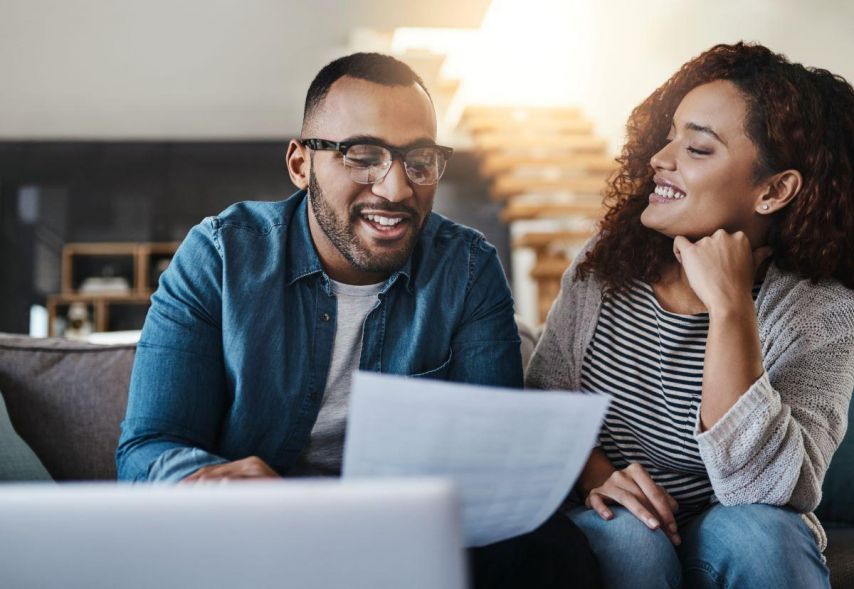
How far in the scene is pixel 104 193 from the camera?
284 inches

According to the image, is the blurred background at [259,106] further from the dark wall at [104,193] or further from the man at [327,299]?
the man at [327,299]

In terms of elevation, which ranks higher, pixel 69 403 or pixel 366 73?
pixel 366 73

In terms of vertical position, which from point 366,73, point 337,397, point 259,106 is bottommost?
point 337,397

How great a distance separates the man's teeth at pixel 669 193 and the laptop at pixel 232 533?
0.97 m

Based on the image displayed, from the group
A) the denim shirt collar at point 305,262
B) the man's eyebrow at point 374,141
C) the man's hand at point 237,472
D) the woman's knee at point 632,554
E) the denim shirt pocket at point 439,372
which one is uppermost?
the man's eyebrow at point 374,141

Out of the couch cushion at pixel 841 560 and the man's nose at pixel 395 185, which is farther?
the couch cushion at pixel 841 560

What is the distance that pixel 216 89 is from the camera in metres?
6.39

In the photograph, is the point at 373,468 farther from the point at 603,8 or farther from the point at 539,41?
the point at 539,41

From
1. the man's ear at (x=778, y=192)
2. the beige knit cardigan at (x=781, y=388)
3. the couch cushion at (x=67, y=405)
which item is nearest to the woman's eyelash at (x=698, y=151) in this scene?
the man's ear at (x=778, y=192)

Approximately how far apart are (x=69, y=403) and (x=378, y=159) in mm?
787

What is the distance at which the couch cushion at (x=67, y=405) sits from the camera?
1596 mm

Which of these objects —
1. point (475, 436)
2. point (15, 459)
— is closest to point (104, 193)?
point (15, 459)

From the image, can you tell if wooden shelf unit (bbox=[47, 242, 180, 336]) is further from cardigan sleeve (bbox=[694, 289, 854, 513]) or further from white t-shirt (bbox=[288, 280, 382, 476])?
cardigan sleeve (bbox=[694, 289, 854, 513])

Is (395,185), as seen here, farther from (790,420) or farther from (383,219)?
(790,420)
